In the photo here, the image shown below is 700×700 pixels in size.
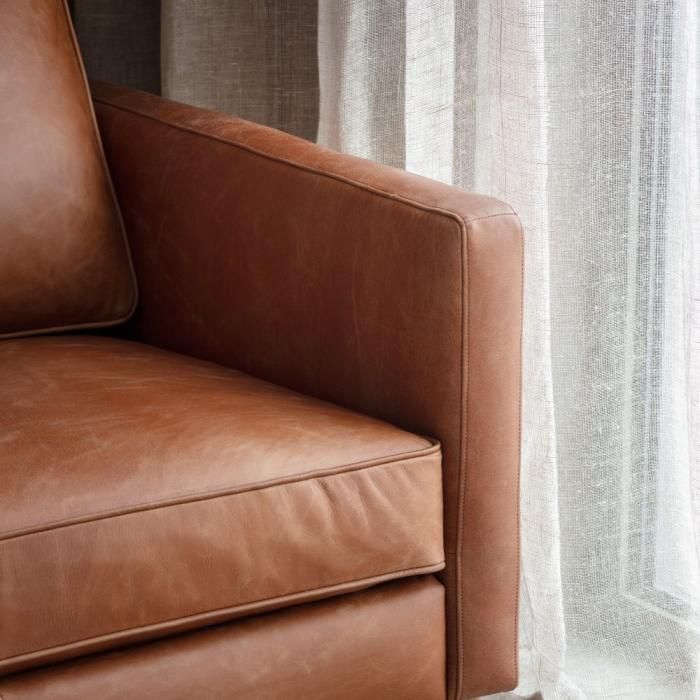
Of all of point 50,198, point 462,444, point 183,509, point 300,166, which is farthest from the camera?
point 50,198

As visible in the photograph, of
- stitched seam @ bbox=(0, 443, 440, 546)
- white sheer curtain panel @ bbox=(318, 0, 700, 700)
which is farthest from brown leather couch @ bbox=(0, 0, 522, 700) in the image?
white sheer curtain panel @ bbox=(318, 0, 700, 700)

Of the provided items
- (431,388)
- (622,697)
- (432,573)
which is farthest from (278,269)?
(622,697)

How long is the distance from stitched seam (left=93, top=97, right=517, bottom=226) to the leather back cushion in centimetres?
7

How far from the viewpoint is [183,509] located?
97cm

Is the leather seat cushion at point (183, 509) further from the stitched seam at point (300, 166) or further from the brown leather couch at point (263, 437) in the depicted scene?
the stitched seam at point (300, 166)

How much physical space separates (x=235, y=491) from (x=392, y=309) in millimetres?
263

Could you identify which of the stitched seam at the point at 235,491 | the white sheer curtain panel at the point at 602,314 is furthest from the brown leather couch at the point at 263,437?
the white sheer curtain panel at the point at 602,314

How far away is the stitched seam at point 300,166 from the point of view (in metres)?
1.09

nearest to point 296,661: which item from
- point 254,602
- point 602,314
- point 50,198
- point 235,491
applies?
point 254,602

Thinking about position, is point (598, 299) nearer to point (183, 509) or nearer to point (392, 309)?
point (392, 309)

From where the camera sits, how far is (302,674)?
105cm

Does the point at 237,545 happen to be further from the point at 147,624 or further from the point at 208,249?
the point at 208,249

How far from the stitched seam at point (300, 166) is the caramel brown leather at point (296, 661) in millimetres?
361

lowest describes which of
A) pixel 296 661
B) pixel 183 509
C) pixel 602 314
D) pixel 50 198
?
pixel 296 661
